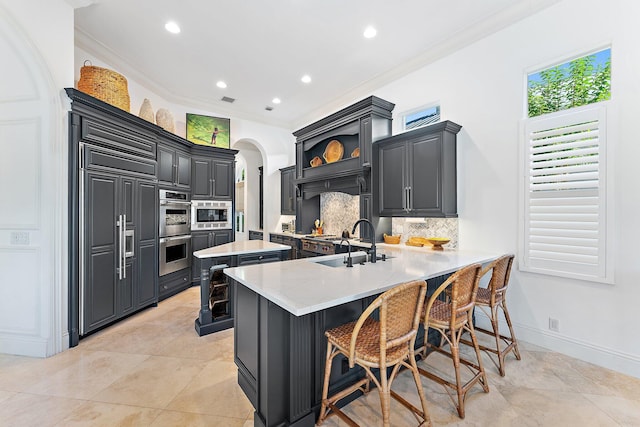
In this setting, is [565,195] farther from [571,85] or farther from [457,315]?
[457,315]

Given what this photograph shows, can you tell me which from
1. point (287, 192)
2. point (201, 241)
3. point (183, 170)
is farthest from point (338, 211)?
point (183, 170)

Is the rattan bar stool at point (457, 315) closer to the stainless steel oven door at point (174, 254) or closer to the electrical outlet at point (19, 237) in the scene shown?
the electrical outlet at point (19, 237)

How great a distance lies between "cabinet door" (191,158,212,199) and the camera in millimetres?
4988

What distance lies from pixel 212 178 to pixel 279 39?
272 centimetres

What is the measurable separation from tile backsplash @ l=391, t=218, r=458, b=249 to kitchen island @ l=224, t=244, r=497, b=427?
65.2 inches

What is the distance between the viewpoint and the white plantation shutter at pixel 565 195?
2.48m

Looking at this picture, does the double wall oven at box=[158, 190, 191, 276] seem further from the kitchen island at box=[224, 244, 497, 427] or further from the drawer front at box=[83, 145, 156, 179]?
the kitchen island at box=[224, 244, 497, 427]

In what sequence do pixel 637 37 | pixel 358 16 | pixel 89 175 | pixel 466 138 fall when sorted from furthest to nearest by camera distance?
pixel 466 138 < pixel 358 16 < pixel 89 175 < pixel 637 37

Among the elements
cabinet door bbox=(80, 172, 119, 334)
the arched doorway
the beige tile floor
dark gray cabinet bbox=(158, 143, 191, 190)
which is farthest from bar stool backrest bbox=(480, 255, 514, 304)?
the arched doorway


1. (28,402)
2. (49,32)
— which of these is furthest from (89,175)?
(28,402)

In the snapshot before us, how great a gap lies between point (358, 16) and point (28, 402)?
4476mm

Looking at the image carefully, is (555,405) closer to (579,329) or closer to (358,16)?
(579,329)

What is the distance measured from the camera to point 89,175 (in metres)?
2.90

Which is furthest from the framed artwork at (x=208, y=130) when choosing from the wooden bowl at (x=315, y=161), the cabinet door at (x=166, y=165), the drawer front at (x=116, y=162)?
the wooden bowl at (x=315, y=161)
